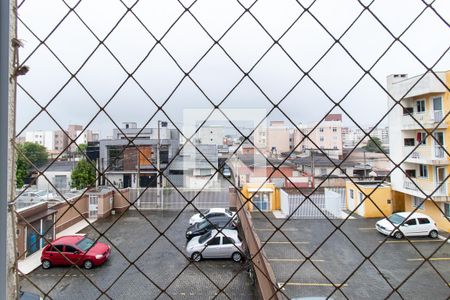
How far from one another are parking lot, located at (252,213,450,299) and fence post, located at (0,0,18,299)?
2.12m

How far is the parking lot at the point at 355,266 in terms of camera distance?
3.14 m

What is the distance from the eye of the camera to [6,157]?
44 centimetres

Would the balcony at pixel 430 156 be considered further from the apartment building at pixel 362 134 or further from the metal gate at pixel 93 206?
the metal gate at pixel 93 206

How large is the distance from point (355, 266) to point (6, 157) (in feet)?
14.8

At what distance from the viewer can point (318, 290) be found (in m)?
3.13

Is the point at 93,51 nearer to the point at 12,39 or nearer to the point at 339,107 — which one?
the point at 12,39

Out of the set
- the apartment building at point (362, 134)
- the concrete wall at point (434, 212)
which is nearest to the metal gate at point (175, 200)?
the apartment building at point (362, 134)

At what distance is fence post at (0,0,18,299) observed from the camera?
0.43 metres

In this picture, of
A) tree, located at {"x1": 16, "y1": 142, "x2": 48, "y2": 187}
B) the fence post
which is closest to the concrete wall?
tree, located at {"x1": 16, "y1": 142, "x2": 48, "y2": 187}

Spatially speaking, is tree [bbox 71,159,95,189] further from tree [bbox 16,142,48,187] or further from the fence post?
the fence post

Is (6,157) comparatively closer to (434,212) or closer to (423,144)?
(423,144)

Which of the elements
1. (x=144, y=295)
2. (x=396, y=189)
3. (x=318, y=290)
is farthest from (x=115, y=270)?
(x=396, y=189)

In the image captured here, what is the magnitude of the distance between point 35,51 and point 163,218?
21.0ft

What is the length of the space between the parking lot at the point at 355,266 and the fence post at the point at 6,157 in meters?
2.12
